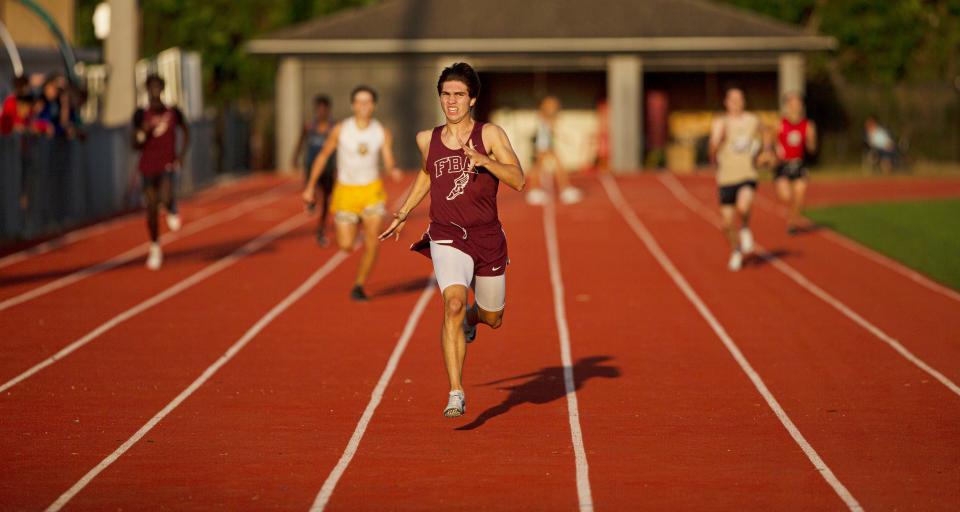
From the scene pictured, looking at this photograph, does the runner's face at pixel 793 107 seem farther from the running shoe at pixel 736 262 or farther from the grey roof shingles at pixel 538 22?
the grey roof shingles at pixel 538 22

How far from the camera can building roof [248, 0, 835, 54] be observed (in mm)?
43938

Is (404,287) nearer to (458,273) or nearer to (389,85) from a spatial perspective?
(458,273)

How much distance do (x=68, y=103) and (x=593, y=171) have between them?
21.0 metres

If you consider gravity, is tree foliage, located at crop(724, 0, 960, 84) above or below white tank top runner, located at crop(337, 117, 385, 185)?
above

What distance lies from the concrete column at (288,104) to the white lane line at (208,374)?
23.2m

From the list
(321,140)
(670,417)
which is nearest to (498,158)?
(670,417)

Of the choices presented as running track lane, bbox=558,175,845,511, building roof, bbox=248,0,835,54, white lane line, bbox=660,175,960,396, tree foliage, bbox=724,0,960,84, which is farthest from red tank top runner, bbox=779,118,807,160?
tree foliage, bbox=724,0,960,84

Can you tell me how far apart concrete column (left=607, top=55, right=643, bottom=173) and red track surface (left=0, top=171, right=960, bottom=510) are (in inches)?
930

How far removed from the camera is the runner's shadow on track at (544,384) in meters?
11.0

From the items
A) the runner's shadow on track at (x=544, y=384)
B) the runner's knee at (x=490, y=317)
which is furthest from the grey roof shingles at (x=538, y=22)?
the runner's knee at (x=490, y=317)

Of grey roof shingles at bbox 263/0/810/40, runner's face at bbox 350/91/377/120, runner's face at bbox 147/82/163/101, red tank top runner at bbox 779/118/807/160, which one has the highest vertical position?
grey roof shingles at bbox 263/0/810/40

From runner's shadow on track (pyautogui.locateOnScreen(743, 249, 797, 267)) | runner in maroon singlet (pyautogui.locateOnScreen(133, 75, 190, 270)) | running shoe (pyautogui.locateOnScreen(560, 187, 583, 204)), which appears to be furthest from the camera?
running shoe (pyautogui.locateOnScreen(560, 187, 583, 204))

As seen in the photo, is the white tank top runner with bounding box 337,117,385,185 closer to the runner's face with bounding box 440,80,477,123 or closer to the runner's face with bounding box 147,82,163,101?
the runner's face with bounding box 147,82,163,101

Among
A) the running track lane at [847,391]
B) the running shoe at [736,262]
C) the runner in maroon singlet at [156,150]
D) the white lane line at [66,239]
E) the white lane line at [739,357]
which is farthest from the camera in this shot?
the white lane line at [66,239]
